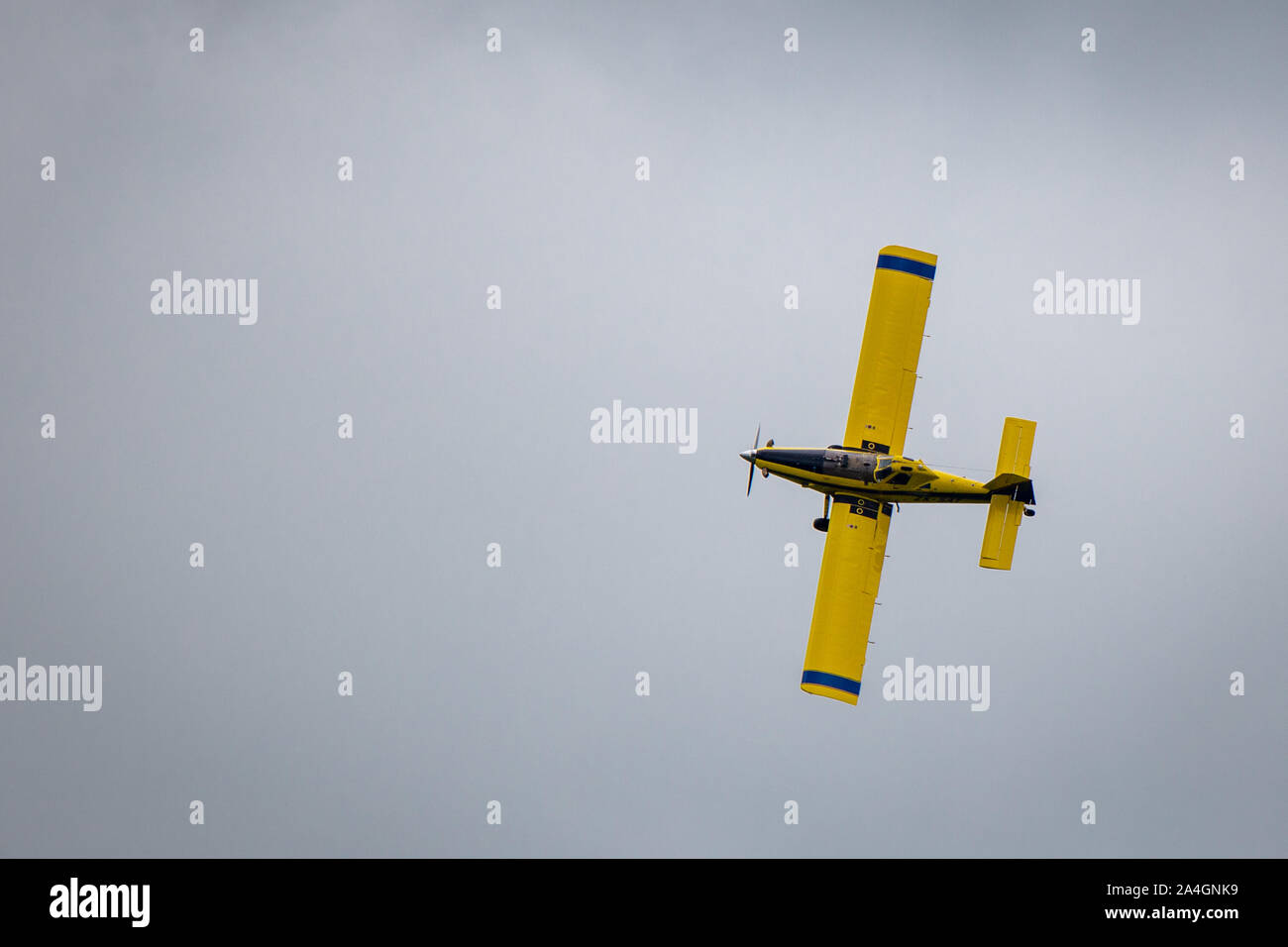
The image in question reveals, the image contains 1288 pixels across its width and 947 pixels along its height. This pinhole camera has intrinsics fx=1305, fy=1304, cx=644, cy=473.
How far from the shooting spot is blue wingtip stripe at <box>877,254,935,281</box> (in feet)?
109

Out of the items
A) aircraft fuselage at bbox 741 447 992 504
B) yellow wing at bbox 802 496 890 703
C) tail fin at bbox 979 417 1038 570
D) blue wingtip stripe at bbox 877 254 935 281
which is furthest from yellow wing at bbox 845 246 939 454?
tail fin at bbox 979 417 1038 570

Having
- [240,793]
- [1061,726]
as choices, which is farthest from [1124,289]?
[240,793]

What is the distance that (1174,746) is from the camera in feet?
137

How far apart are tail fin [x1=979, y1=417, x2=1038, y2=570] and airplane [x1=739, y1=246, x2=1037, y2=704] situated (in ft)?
0.08

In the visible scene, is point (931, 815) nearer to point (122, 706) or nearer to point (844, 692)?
point (844, 692)

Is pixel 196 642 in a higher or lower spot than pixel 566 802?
higher

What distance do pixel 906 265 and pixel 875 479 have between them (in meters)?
5.75

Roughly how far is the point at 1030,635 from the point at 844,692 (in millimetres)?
11217

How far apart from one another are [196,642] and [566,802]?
1408cm

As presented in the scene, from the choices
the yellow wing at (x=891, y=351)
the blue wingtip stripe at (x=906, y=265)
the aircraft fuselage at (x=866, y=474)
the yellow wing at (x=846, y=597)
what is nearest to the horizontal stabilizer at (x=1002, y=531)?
the aircraft fuselage at (x=866, y=474)
